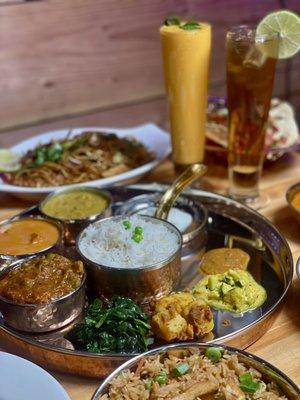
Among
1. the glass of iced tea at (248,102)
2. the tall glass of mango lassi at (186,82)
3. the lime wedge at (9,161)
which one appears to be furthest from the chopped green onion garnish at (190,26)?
the lime wedge at (9,161)

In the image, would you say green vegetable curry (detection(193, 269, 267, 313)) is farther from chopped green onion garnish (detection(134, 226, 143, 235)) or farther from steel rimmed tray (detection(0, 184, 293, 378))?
chopped green onion garnish (detection(134, 226, 143, 235))

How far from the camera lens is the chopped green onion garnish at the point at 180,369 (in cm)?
109

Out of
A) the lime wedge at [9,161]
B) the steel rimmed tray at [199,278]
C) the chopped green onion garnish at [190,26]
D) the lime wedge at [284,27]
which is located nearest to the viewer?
the steel rimmed tray at [199,278]

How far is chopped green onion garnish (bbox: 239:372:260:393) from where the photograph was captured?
1.05m

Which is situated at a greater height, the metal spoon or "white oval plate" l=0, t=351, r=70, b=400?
"white oval plate" l=0, t=351, r=70, b=400

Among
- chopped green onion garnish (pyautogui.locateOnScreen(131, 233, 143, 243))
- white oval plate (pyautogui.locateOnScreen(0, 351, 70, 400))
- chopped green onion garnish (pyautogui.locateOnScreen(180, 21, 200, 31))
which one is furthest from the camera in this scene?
chopped green onion garnish (pyautogui.locateOnScreen(180, 21, 200, 31))

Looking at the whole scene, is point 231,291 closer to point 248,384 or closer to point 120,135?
point 248,384

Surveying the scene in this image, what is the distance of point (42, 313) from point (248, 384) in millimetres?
475

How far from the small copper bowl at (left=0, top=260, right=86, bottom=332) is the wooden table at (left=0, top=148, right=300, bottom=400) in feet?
0.26

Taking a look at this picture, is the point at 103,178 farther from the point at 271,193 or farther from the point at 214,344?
the point at 214,344

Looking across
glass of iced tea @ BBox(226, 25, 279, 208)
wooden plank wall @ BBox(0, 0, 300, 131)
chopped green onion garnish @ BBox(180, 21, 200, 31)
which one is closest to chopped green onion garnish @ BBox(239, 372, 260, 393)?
glass of iced tea @ BBox(226, 25, 279, 208)

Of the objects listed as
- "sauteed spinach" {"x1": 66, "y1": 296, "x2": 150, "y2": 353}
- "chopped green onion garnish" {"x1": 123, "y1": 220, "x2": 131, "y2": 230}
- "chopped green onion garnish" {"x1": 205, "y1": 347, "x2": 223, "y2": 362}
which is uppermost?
"chopped green onion garnish" {"x1": 123, "y1": 220, "x2": 131, "y2": 230}

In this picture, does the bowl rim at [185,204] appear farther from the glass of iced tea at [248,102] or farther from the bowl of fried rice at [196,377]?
the bowl of fried rice at [196,377]

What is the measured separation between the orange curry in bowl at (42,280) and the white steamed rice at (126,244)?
8cm
